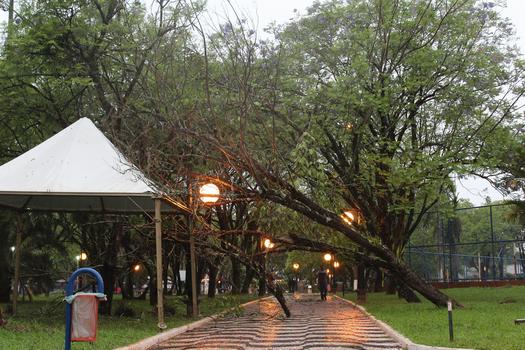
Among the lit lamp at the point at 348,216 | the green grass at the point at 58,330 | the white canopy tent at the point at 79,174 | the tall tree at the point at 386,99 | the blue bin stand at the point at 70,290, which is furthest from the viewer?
the lit lamp at the point at 348,216

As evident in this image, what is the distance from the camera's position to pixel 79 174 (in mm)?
12797

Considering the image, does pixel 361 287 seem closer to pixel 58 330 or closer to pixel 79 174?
pixel 79 174

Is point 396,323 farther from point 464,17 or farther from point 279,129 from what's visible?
point 464,17

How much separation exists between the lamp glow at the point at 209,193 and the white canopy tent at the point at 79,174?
875mm

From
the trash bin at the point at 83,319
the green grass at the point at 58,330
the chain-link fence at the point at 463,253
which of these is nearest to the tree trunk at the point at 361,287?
the chain-link fence at the point at 463,253

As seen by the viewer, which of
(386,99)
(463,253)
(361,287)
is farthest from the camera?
(463,253)

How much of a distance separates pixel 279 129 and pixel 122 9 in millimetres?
5947

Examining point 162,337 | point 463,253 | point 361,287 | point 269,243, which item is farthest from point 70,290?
point 463,253

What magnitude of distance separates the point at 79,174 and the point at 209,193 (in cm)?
293

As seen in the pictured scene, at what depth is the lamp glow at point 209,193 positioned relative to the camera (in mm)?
12148

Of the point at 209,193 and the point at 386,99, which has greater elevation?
the point at 386,99

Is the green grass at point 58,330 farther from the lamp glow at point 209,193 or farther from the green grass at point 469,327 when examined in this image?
the green grass at point 469,327

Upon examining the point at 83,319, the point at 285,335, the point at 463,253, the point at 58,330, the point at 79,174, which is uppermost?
the point at 79,174

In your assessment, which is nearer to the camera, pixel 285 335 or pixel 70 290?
pixel 70 290
